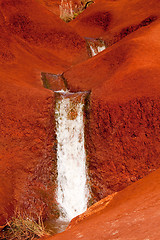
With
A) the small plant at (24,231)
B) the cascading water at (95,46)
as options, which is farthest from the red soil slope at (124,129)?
the cascading water at (95,46)

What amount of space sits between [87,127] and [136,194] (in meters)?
3.23

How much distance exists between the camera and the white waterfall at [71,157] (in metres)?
5.52

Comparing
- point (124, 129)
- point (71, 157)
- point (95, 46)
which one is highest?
point (95, 46)

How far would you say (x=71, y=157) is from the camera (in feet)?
20.0

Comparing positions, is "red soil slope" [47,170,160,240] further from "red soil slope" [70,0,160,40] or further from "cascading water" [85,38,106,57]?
"red soil slope" [70,0,160,40]

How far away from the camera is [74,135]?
6.24 metres

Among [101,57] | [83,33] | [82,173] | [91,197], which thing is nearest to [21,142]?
[82,173]

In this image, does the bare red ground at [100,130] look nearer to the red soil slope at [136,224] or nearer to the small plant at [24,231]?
the small plant at [24,231]

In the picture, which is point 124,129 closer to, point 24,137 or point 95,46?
point 24,137

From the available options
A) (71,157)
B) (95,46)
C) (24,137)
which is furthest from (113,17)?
(24,137)

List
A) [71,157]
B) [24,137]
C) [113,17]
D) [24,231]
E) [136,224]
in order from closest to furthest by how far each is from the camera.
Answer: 1. [136,224]
2. [24,231]
3. [24,137]
4. [71,157]
5. [113,17]

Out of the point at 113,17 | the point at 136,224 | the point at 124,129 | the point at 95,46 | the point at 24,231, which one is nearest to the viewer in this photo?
the point at 136,224

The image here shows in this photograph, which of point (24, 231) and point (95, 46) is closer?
point (24, 231)

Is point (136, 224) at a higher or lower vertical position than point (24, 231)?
higher
